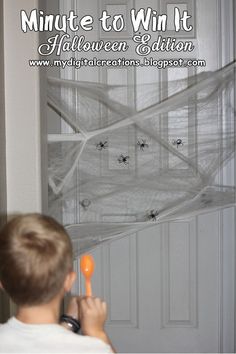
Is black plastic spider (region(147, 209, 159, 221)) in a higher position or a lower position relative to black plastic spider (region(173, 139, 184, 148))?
lower

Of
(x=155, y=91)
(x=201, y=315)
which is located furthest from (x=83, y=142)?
(x=201, y=315)

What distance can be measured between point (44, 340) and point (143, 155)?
1.31 meters

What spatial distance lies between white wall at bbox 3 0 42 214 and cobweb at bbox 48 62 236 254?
26cm

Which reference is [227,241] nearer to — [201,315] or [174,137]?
[201,315]

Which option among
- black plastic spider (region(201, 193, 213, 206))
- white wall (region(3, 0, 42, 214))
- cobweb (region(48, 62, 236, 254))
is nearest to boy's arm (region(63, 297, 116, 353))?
white wall (region(3, 0, 42, 214))

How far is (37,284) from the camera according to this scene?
0.96 m

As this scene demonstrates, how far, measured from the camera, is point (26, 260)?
0.95m

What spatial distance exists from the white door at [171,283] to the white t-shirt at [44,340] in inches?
55.2

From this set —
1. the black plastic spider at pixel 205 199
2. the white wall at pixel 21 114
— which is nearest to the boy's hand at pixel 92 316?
the white wall at pixel 21 114

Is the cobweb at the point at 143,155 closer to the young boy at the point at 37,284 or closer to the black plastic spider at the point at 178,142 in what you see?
the black plastic spider at the point at 178,142

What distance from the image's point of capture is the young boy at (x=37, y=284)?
37.7 inches

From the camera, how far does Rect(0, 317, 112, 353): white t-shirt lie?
0.97 metres

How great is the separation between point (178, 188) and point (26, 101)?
28.2 inches

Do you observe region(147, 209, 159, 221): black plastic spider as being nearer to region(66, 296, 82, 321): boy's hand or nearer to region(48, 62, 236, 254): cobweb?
region(48, 62, 236, 254): cobweb
